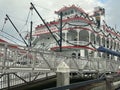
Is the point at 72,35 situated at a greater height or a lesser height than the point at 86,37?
greater

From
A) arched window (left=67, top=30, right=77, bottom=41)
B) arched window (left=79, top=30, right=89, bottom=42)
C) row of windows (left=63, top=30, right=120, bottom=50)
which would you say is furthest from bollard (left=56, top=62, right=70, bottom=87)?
arched window (left=79, top=30, right=89, bottom=42)

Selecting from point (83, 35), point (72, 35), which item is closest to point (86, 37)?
point (83, 35)

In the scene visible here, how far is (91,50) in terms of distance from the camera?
35.6 meters

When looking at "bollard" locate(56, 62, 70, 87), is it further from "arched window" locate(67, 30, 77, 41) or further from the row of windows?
"arched window" locate(67, 30, 77, 41)

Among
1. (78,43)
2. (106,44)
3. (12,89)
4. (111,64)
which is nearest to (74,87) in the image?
(12,89)

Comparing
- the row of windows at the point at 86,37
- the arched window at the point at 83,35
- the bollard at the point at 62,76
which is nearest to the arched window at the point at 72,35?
the row of windows at the point at 86,37

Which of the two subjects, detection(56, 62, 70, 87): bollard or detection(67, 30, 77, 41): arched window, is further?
detection(67, 30, 77, 41): arched window

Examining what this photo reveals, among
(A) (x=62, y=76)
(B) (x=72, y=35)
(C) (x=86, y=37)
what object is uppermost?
(B) (x=72, y=35)

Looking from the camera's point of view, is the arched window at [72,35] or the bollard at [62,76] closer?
the bollard at [62,76]

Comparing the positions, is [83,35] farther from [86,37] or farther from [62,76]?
[62,76]

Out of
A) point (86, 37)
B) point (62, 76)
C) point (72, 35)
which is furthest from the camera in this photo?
point (86, 37)

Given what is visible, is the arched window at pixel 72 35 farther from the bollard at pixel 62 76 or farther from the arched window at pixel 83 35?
the bollard at pixel 62 76

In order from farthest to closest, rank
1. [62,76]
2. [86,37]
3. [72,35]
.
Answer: [86,37], [72,35], [62,76]

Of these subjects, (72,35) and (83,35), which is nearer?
(72,35)
